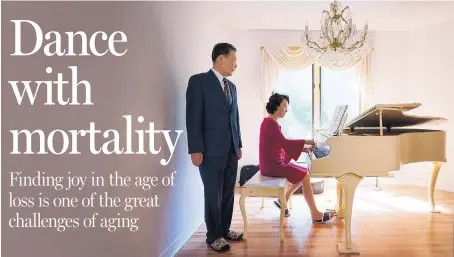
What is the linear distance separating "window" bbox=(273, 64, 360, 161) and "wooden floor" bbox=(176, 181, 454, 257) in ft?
6.06

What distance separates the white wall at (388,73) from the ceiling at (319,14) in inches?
6.7

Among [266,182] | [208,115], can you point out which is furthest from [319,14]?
[208,115]

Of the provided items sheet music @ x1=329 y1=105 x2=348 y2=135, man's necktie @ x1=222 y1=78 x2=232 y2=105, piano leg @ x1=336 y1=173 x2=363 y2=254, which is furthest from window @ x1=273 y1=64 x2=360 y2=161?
piano leg @ x1=336 y1=173 x2=363 y2=254

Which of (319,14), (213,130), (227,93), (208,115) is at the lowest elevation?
(213,130)

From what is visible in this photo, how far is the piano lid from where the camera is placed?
2.91m

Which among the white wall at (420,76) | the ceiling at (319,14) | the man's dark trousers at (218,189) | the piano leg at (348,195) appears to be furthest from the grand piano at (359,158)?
the white wall at (420,76)

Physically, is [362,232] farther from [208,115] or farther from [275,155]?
[208,115]

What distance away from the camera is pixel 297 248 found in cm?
310

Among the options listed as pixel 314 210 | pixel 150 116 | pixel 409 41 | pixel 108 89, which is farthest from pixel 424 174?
pixel 108 89

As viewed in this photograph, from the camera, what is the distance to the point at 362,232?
3.54 meters

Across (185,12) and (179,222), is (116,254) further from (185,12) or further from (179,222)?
(185,12)

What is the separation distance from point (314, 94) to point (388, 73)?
122cm

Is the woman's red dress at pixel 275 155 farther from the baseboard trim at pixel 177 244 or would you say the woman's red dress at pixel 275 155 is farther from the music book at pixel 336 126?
the baseboard trim at pixel 177 244

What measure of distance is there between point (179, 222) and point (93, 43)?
70.0 inches
